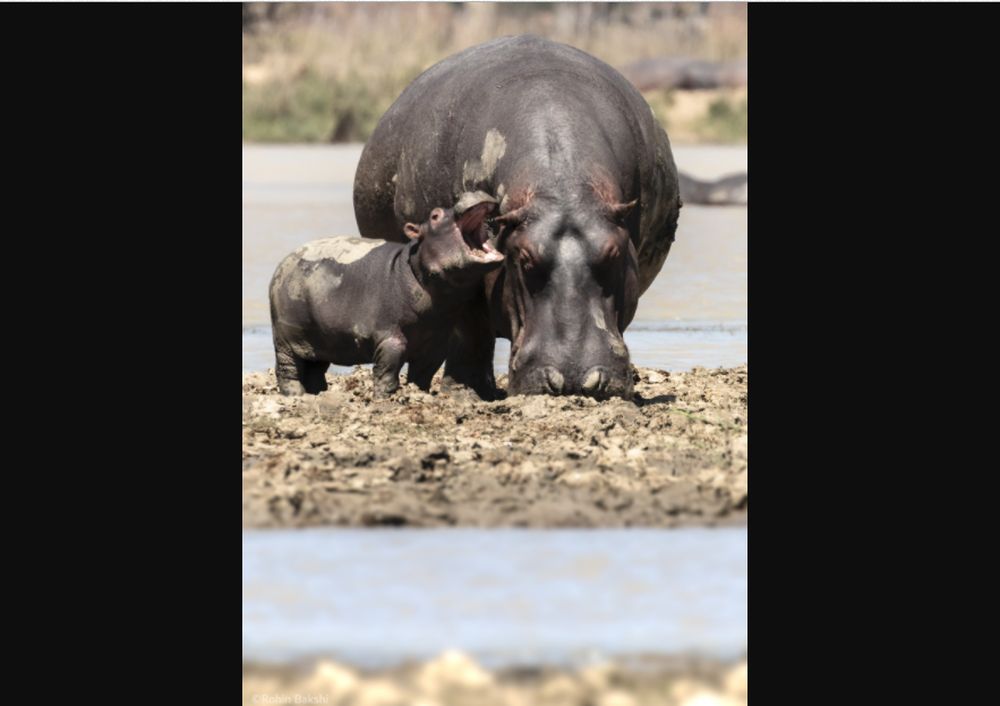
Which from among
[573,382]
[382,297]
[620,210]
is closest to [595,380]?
[573,382]

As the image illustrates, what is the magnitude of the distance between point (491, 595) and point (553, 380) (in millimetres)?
2890

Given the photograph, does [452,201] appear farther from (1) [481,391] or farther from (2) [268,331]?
(2) [268,331]

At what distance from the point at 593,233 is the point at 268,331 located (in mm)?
4995

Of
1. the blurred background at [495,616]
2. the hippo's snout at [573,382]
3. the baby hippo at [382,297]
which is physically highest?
the baby hippo at [382,297]

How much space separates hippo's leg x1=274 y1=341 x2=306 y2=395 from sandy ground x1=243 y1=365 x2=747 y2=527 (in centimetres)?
23

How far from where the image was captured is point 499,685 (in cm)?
577

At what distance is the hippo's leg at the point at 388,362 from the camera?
382 inches

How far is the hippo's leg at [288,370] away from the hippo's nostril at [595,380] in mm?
2131

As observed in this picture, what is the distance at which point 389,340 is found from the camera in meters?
9.72

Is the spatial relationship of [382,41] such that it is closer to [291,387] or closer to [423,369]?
[291,387]

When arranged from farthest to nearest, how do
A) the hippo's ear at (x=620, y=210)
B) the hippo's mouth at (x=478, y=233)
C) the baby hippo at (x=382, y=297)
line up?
the baby hippo at (x=382, y=297) → the hippo's mouth at (x=478, y=233) → the hippo's ear at (x=620, y=210)

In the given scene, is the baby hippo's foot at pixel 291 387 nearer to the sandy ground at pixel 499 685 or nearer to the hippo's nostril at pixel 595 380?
the hippo's nostril at pixel 595 380

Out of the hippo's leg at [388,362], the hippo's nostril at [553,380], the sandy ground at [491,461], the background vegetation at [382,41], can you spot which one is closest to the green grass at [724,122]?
the background vegetation at [382,41]

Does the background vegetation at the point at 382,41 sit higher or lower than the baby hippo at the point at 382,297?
higher
